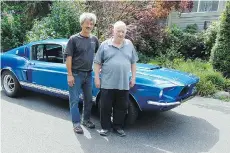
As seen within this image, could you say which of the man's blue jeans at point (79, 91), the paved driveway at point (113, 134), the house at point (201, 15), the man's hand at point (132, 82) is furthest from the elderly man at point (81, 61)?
the house at point (201, 15)

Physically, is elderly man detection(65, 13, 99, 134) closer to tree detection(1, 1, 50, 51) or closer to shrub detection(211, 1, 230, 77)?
shrub detection(211, 1, 230, 77)

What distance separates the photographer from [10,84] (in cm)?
605

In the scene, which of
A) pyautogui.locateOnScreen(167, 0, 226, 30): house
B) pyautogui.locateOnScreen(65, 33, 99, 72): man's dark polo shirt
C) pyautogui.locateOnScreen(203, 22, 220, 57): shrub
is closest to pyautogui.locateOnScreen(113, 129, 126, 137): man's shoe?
pyautogui.locateOnScreen(65, 33, 99, 72): man's dark polo shirt

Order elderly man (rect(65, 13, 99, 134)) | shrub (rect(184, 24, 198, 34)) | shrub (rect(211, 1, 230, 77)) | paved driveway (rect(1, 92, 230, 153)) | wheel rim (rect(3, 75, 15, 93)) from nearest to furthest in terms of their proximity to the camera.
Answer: paved driveway (rect(1, 92, 230, 153)) < elderly man (rect(65, 13, 99, 134)) < wheel rim (rect(3, 75, 15, 93)) < shrub (rect(211, 1, 230, 77)) < shrub (rect(184, 24, 198, 34))

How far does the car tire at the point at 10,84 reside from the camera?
19.3 ft

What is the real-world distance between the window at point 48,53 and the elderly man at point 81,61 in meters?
1.16

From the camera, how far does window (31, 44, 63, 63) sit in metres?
5.34

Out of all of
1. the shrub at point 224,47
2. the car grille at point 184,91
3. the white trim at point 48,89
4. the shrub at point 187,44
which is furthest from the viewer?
the shrub at point 187,44

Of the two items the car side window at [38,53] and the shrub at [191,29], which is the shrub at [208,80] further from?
the shrub at [191,29]

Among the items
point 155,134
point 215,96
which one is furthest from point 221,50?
point 155,134

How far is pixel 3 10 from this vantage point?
13289 mm

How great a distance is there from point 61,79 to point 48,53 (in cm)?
83

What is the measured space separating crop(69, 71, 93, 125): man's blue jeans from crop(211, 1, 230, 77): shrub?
15.9 ft

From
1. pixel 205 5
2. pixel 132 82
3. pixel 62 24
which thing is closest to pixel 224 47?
pixel 132 82
